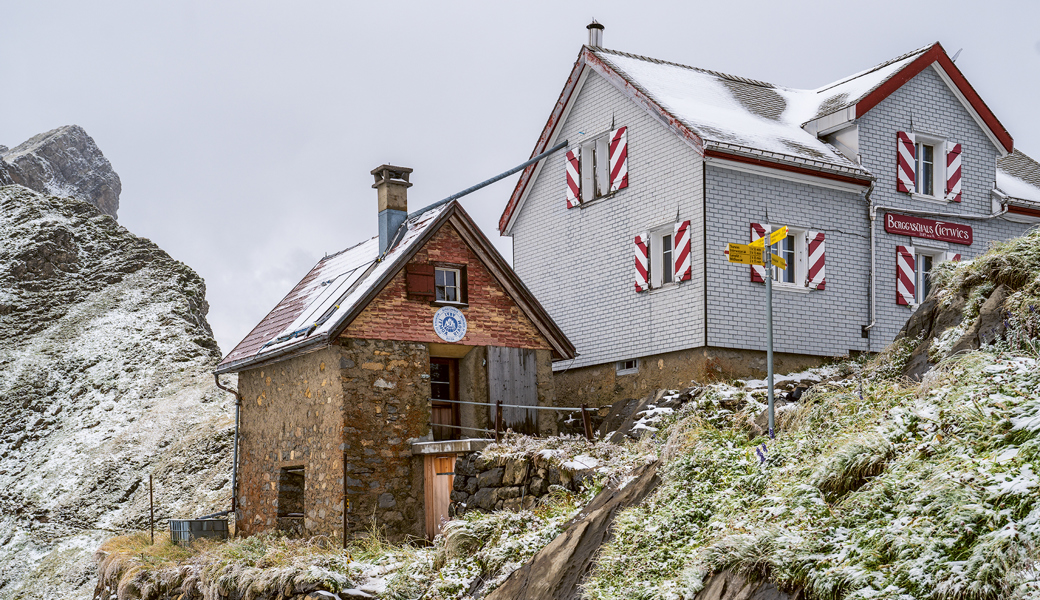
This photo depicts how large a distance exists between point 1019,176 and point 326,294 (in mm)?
16128

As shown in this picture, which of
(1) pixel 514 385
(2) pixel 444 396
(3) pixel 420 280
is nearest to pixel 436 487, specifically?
(2) pixel 444 396

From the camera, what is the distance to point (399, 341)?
16500 millimetres

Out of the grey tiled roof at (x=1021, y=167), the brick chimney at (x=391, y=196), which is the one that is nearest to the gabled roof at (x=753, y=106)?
the grey tiled roof at (x=1021, y=167)

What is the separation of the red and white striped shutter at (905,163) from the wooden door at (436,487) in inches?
413

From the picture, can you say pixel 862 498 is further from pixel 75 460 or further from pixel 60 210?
pixel 60 210

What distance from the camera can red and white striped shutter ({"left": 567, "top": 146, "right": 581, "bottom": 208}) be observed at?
70.2ft

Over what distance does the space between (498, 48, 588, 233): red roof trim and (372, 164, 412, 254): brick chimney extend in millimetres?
3738

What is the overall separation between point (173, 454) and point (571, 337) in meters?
15.5

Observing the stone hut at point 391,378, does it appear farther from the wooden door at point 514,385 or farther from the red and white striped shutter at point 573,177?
the red and white striped shutter at point 573,177

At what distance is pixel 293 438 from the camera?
57.1 ft

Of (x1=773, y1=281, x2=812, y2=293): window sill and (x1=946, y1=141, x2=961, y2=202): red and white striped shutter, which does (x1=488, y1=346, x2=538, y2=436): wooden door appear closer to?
(x1=773, y1=281, x2=812, y2=293): window sill

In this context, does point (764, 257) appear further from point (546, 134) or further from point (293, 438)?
point (546, 134)

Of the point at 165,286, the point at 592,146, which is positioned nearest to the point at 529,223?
the point at 592,146

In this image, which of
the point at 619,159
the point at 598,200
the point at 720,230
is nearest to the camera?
the point at 720,230
